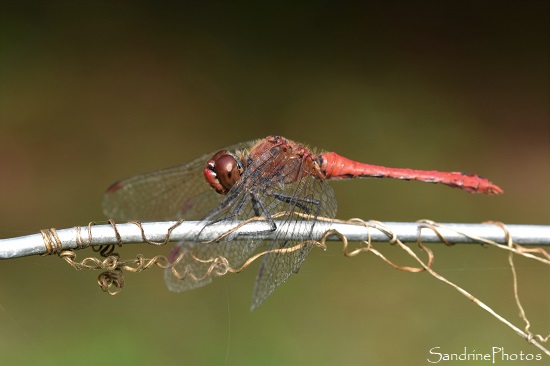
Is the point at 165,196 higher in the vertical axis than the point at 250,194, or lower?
higher

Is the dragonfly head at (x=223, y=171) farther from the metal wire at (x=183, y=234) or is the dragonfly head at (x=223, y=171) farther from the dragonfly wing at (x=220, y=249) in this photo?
the metal wire at (x=183, y=234)

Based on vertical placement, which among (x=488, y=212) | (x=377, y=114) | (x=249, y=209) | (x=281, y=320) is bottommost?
(x=249, y=209)

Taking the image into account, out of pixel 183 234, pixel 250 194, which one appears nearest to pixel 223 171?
pixel 250 194

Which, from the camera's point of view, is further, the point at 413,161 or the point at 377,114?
the point at 377,114

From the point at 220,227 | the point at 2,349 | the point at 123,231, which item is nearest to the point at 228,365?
the point at 2,349

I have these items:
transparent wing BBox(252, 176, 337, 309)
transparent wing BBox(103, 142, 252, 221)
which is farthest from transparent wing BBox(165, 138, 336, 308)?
transparent wing BBox(103, 142, 252, 221)

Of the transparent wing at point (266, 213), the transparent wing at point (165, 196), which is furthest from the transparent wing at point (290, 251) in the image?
the transparent wing at point (165, 196)

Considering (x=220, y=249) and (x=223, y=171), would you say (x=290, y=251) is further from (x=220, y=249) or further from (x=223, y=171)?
(x=223, y=171)

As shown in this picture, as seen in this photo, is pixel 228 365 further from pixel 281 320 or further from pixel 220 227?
pixel 220 227
